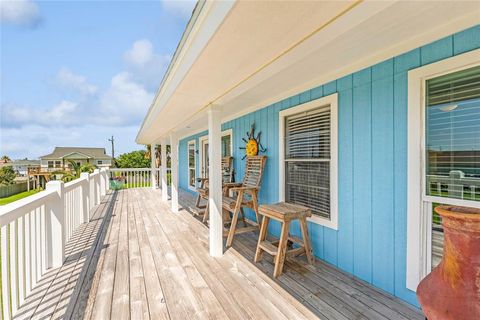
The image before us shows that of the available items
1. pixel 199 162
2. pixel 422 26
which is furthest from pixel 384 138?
pixel 199 162

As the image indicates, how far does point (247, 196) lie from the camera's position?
4.17 metres

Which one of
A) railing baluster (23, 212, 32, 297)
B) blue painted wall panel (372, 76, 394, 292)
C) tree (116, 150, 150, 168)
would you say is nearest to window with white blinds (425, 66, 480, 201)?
blue painted wall panel (372, 76, 394, 292)

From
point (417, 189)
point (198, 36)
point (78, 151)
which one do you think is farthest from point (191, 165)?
point (78, 151)

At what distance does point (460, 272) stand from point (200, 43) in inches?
72.6

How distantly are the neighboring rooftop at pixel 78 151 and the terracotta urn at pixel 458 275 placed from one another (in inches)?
1609

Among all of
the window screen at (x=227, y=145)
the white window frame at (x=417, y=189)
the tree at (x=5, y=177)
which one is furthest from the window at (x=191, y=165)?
the tree at (x=5, y=177)

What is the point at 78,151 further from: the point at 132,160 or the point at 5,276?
the point at 5,276

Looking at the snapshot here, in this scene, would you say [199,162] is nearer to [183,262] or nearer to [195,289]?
[183,262]

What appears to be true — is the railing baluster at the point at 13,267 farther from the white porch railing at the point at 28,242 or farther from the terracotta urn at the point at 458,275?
the terracotta urn at the point at 458,275

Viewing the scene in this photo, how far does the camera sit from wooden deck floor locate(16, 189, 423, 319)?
1869 mm

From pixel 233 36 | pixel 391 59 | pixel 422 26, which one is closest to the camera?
pixel 233 36

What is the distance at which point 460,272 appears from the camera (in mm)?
1008

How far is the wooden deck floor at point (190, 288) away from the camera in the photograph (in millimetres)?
1869

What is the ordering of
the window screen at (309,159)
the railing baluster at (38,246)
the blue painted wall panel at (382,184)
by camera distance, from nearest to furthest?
the blue painted wall panel at (382,184)
the railing baluster at (38,246)
the window screen at (309,159)
